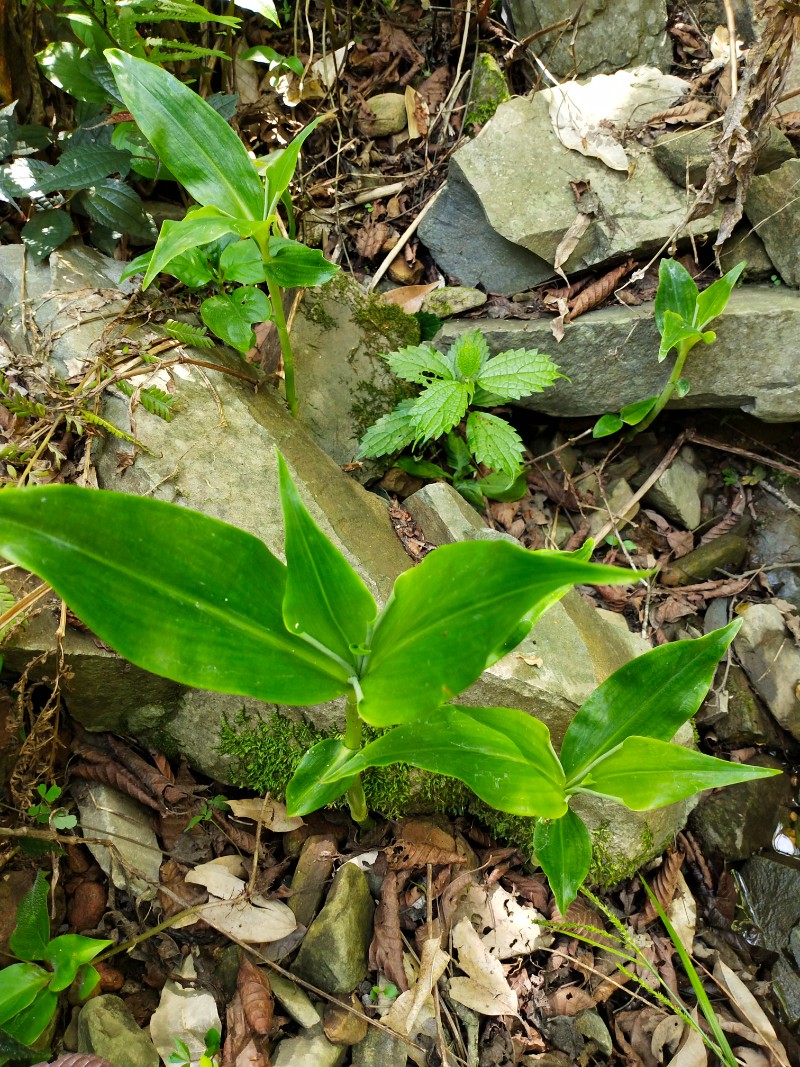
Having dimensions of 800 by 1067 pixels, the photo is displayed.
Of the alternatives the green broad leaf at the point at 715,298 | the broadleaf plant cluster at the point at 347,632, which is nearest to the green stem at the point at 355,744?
the broadleaf plant cluster at the point at 347,632

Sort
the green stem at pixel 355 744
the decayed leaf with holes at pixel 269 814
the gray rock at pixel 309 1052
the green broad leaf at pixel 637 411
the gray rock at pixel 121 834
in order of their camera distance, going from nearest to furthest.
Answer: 1. the green stem at pixel 355 744
2. the gray rock at pixel 309 1052
3. the gray rock at pixel 121 834
4. the decayed leaf with holes at pixel 269 814
5. the green broad leaf at pixel 637 411

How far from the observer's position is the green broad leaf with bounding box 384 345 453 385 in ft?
7.00

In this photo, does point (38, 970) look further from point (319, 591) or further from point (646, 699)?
point (646, 699)

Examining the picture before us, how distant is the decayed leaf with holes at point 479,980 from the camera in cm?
161

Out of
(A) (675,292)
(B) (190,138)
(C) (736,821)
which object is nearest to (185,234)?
(B) (190,138)

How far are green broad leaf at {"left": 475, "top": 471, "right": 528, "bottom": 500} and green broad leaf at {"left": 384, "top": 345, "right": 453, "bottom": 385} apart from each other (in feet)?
1.24

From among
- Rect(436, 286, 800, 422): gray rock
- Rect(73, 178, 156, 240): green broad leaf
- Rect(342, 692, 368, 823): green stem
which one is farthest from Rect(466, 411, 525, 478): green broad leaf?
Rect(73, 178, 156, 240): green broad leaf

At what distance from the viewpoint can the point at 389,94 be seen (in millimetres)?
2746

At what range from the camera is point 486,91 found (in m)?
2.60

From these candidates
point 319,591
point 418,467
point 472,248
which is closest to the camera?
point 319,591

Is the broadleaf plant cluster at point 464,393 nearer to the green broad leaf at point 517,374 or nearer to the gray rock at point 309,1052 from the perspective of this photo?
the green broad leaf at point 517,374

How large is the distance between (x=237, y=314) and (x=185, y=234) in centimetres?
33

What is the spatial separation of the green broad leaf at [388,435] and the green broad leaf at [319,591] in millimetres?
1051

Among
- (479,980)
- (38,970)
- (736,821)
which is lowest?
(736,821)
